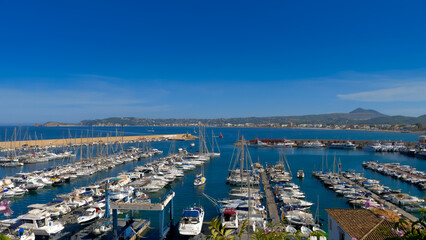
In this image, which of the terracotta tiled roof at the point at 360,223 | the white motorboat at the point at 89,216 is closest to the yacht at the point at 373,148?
the terracotta tiled roof at the point at 360,223

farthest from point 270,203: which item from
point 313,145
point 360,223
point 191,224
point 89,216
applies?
point 313,145

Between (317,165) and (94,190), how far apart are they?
4227 cm

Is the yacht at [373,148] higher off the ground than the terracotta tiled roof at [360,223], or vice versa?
the terracotta tiled roof at [360,223]

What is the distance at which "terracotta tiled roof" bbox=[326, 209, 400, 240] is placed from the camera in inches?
476

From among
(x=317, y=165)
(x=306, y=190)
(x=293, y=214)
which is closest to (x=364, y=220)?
(x=293, y=214)

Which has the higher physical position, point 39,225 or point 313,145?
point 39,225

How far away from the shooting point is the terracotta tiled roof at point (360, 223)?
1209cm

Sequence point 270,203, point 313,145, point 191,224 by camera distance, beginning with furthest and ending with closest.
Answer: point 313,145 → point 270,203 → point 191,224

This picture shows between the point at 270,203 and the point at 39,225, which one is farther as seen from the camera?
the point at 270,203

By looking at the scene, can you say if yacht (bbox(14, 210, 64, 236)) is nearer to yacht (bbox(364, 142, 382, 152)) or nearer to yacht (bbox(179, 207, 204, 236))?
yacht (bbox(179, 207, 204, 236))

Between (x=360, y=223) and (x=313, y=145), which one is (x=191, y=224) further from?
(x=313, y=145)

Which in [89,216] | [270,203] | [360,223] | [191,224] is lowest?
[270,203]

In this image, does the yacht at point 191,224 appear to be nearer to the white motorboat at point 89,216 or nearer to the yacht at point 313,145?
the white motorboat at point 89,216

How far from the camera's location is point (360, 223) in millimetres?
13703
